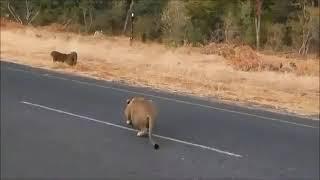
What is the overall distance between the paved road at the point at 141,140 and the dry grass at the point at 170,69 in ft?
11.3

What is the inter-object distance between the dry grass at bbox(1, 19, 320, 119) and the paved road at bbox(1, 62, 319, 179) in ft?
11.3

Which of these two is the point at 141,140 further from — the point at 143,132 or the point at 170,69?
the point at 170,69

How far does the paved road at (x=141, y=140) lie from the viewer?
881 cm

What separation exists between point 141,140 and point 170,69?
14.6 metres

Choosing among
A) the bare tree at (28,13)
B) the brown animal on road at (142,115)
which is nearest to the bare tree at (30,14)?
the bare tree at (28,13)

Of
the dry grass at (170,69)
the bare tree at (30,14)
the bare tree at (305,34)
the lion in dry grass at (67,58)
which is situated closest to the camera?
the dry grass at (170,69)

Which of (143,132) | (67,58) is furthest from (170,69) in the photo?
(143,132)

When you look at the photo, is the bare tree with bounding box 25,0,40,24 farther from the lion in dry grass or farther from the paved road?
the paved road

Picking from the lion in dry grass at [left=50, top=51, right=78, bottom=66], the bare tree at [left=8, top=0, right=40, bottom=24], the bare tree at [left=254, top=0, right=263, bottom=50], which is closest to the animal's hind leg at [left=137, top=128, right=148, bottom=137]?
the lion in dry grass at [left=50, top=51, right=78, bottom=66]

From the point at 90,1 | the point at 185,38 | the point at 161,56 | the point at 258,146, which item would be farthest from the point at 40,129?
the point at 90,1

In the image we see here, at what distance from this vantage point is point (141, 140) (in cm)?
1061

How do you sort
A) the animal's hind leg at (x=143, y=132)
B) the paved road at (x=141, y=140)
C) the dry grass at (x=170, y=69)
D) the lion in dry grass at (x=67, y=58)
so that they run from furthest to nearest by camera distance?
1. the lion in dry grass at (x=67, y=58)
2. the dry grass at (x=170, y=69)
3. the animal's hind leg at (x=143, y=132)
4. the paved road at (x=141, y=140)

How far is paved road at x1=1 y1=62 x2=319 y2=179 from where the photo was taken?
8812mm

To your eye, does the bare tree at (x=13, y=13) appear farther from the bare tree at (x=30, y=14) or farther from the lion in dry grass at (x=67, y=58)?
the lion in dry grass at (x=67, y=58)
